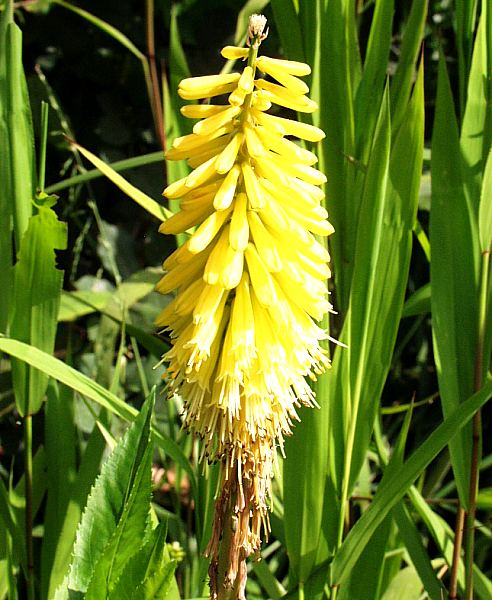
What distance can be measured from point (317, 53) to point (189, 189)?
51cm

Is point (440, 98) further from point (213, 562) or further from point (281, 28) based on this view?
point (213, 562)

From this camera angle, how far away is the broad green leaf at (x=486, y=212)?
144 centimetres

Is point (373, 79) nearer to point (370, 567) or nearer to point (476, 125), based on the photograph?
point (476, 125)

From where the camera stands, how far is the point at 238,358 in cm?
112

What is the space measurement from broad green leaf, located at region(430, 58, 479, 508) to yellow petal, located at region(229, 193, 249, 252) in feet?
1.66

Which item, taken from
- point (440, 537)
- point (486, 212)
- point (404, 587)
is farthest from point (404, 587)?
point (486, 212)

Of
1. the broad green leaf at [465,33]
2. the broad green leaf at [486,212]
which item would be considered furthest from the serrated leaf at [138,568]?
the broad green leaf at [465,33]

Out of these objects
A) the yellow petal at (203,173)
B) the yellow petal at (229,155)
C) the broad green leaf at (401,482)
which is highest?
the yellow petal at (229,155)

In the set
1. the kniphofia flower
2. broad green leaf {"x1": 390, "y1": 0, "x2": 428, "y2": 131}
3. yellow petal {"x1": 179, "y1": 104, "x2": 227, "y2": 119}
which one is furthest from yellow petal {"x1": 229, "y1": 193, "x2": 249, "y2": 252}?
broad green leaf {"x1": 390, "y1": 0, "x2": 428, "y2": 131}

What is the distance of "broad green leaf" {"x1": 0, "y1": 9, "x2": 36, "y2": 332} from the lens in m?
1.57

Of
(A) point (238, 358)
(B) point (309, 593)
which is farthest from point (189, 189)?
(B) point (309, 593)

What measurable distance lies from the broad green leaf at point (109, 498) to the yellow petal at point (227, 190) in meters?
0.26

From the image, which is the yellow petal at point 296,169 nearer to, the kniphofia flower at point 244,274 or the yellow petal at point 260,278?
the kniphofia flower at point 244,274

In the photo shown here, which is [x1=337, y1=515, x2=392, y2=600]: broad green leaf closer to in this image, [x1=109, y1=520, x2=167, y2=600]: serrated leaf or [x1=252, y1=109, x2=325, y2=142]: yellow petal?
[x1=109, y1=520, x2=167, y2=600]: serrated leaf
